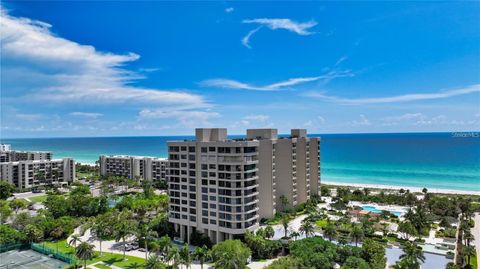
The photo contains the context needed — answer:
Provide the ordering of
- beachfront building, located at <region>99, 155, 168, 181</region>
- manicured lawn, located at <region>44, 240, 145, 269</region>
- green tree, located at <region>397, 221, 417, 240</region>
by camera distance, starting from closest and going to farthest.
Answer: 1. manicured lawn, located at <region>44, 240, 145, 269</region>
2. green tree, located at <region>397, 221, 417, 240</region>
3. beachfront building, located at <region>99, 155, 168, 181</region>

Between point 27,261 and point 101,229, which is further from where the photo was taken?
point 101,229

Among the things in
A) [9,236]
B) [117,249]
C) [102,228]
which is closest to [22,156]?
[9,236]

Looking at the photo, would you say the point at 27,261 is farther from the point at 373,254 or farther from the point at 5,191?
the point at 5,191

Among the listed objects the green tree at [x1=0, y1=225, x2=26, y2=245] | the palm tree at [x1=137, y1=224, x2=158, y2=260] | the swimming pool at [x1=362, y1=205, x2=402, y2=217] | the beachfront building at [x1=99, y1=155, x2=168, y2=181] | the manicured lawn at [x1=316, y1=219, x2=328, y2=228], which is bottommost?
the swimming pool at [x1=362, y1=205, x2=402, y2=217]

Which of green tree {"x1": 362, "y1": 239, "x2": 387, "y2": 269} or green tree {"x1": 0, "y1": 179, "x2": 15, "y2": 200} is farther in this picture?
green tree {"x1": 0, "y1": 179, "x2": 15, "y2": 200}

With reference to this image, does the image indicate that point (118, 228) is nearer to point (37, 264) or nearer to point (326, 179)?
point (37, 264)

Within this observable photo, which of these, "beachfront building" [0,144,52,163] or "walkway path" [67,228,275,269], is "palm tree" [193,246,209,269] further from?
"beachfront building" [0,144,52,163]

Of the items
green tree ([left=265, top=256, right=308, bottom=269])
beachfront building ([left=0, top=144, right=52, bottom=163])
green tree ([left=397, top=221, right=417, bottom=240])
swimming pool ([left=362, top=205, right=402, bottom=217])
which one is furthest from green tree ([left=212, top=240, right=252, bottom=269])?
beachfront building ([left=0, top=144, right=52, bottom=163])
